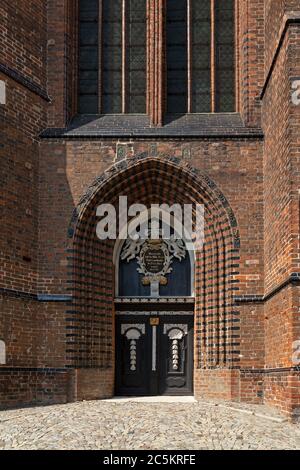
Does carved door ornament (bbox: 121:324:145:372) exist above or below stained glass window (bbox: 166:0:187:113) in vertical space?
below

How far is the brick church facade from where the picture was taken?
648 inches

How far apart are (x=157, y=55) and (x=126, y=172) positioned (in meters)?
2.67

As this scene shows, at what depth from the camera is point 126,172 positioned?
17391mm

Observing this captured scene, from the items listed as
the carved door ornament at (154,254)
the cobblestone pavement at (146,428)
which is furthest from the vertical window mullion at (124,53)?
the cobblestone pavement at (146,428)

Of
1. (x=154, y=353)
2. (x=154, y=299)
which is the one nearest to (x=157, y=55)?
(x=154, y=299)

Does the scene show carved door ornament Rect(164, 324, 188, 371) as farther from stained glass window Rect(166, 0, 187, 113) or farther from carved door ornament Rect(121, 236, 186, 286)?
stained glass window Rect(166, 0, 187, 113)

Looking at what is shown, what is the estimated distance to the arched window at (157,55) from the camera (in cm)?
1803

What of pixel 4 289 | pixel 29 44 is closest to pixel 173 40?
pixel 29 44

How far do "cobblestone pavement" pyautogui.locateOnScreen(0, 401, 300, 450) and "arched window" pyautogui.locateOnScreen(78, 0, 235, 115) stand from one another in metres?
6.82

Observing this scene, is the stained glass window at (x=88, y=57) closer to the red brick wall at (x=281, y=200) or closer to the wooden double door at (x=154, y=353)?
the red brick wall at (x=281, y=200)

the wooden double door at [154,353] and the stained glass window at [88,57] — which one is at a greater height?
the stained glass window at [88,57]

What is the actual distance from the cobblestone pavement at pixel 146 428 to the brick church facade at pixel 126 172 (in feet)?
7.22

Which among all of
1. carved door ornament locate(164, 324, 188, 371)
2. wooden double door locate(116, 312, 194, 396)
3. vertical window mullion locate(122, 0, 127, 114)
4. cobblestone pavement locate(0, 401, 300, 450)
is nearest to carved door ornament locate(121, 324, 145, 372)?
wooden double door locate(116, 312, 194, 396)

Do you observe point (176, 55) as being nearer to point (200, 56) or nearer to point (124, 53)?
point (200, 56)
